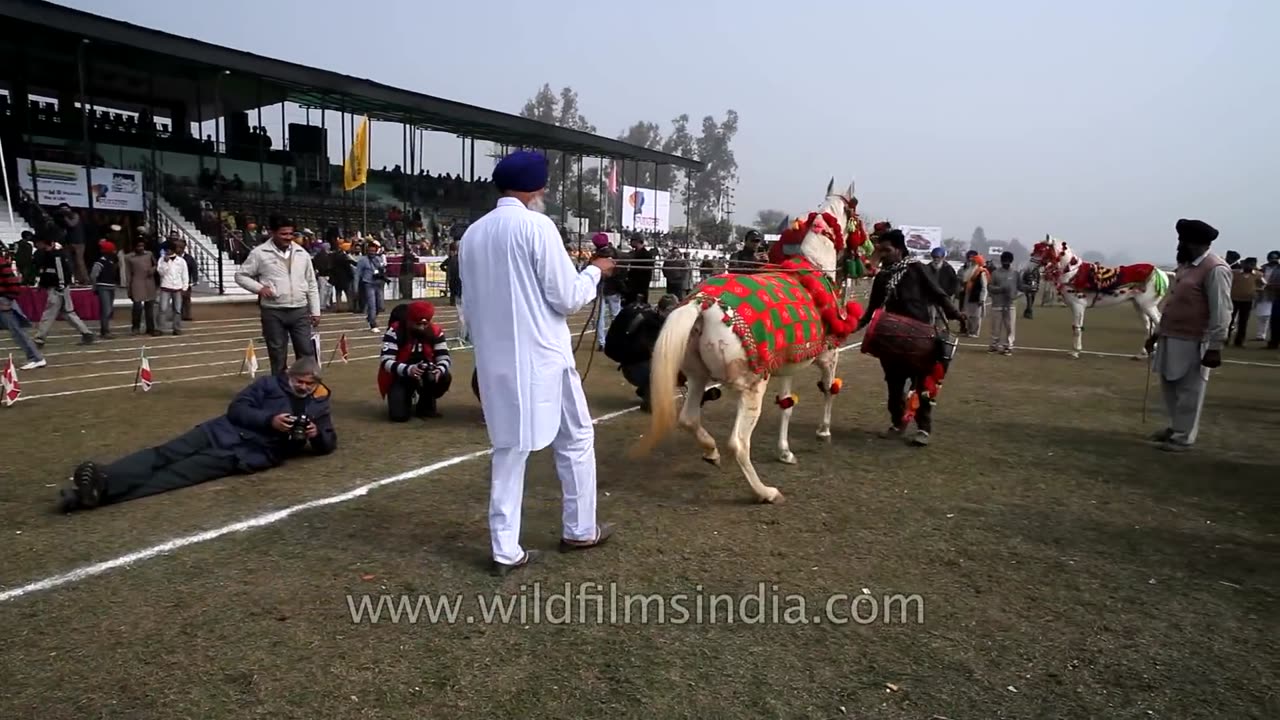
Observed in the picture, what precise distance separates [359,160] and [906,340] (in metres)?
22.7

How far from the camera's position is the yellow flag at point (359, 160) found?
2502 cm

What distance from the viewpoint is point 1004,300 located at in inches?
533

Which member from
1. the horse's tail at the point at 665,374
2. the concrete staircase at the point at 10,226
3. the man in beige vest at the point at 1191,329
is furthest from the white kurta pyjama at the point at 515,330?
the concrete staircase at the point at 10,226

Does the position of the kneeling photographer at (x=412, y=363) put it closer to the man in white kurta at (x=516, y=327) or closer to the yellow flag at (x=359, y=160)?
the man in white kurta at (x=516, y=327)

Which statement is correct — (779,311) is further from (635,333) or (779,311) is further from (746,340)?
(635,333)

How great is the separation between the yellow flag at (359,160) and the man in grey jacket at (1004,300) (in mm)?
19320

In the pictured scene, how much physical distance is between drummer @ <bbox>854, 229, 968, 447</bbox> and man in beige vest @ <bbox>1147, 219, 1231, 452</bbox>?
1.77m

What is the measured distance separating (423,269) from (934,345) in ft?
63.5

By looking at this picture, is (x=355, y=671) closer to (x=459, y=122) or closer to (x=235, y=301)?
(x=235, y=301)

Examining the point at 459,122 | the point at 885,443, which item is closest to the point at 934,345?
the point at 885,443

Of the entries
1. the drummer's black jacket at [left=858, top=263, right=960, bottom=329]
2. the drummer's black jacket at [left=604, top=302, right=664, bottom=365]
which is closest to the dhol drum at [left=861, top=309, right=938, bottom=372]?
the drummer's black jacket at [left=858, top=263, right=960, bottom=329]

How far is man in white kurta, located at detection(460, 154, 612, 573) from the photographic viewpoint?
3.70m

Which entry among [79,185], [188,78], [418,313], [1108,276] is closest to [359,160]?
[188,78]

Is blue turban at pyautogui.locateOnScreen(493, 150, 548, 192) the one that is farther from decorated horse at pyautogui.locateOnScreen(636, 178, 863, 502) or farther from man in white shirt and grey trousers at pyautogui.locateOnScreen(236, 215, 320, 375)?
man in white shirt and grey trousers at pyautogui.locateOnScreen(236, 215, 320, 375)
